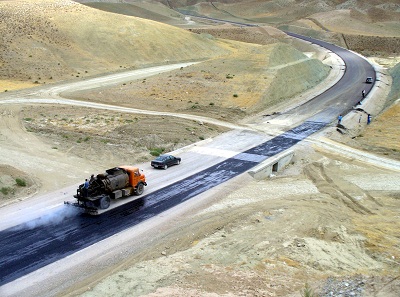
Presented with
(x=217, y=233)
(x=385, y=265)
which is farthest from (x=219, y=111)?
(x=385, y=265)

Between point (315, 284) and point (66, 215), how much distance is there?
13.8m

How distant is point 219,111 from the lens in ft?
177

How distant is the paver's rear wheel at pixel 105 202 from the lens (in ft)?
86.4

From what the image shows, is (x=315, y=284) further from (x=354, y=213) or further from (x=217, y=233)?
Answer: (x=354, y=213)

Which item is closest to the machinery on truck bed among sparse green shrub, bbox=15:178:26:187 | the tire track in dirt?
sparse green shrub, bbox=15:178:26:187

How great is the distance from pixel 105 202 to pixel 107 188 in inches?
32.4

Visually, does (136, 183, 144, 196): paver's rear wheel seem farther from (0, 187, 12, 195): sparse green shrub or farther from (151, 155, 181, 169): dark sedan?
(0, 187, 12, 195): sparse green shrub

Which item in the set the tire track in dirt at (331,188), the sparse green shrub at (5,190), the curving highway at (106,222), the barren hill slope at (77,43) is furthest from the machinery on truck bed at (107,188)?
Answer: the barren hill slope at (77,43)

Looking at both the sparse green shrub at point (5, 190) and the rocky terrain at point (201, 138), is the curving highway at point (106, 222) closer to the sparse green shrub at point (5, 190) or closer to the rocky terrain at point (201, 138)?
the rocky terrain at point (201, 138)

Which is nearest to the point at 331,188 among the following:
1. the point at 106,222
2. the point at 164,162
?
the point at 164,162

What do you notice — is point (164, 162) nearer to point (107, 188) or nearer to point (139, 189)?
point (139, 189)

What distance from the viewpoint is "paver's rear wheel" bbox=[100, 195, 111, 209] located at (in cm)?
2633

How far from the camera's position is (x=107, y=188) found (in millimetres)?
26969

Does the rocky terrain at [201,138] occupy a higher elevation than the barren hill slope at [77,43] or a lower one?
lower
